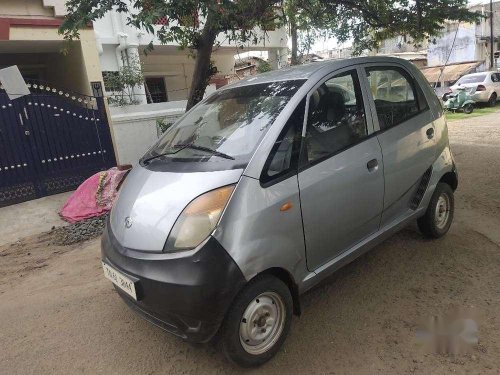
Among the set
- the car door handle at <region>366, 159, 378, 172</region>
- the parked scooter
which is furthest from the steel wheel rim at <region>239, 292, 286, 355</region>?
the parked scooter

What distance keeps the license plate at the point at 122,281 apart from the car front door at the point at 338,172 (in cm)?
109

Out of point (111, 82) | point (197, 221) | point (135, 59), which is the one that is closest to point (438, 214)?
point (197, 221)

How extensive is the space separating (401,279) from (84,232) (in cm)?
396

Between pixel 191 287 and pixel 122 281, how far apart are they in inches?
21.0

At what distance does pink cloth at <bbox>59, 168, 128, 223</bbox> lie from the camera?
5.66 metres

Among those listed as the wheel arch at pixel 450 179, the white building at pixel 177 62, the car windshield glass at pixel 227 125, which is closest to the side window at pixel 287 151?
the car windshield glass at pixel 227 125

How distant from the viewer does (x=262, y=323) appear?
235cm

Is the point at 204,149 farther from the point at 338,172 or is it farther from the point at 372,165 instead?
the point at 372,165

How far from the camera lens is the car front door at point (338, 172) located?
2.48 meters

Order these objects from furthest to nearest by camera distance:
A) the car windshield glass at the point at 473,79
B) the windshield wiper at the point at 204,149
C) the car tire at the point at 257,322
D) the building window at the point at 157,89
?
the car windshield glass at the point at 473,79 → the building window at the point at 157,89 → the windshield wiper at the point at 204,149 → the car tire at the point at 257,322

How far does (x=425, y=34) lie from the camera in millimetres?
7805

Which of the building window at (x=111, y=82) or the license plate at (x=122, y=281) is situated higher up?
the building window at (x=111, y=82)

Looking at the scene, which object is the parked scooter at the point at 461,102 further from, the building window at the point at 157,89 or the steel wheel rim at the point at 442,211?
the steel wheel rim at the point at 442,211

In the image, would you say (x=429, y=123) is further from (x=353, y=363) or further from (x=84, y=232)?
(x=84, y=232)
